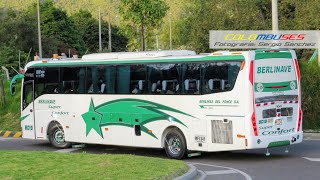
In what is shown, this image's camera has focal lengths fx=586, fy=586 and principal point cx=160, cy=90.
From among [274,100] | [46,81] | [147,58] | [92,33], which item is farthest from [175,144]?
[92,33]

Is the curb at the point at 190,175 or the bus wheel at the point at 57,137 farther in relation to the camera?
the bus wheel at the point at 57,137

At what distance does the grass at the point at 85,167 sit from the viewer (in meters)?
11.4

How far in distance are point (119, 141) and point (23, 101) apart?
5.08m

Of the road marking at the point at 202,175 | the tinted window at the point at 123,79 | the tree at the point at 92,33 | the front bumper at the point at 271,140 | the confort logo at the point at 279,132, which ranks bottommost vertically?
the road marking at the point at 202,175

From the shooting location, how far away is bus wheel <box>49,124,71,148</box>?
20141mm

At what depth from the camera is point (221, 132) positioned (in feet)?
50.2

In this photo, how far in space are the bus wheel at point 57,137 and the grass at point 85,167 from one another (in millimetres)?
5242

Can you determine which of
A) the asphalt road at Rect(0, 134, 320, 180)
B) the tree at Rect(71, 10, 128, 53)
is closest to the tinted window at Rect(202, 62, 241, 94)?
the asphalt road at Rect(0, 134, 320, 180)

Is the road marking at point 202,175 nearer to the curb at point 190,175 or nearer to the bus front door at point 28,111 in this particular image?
the curb at point 190,175

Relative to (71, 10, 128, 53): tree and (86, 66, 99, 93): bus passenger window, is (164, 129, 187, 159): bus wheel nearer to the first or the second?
(86, 66, 99, 93): bus passenger window

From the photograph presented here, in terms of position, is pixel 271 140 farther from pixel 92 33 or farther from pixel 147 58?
pixel 92 33

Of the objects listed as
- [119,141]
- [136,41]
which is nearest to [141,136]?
[119,141]

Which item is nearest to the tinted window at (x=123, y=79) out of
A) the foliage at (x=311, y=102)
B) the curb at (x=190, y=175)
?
the curb at (x=190, y=175)

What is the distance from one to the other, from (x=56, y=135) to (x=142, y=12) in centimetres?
1379
